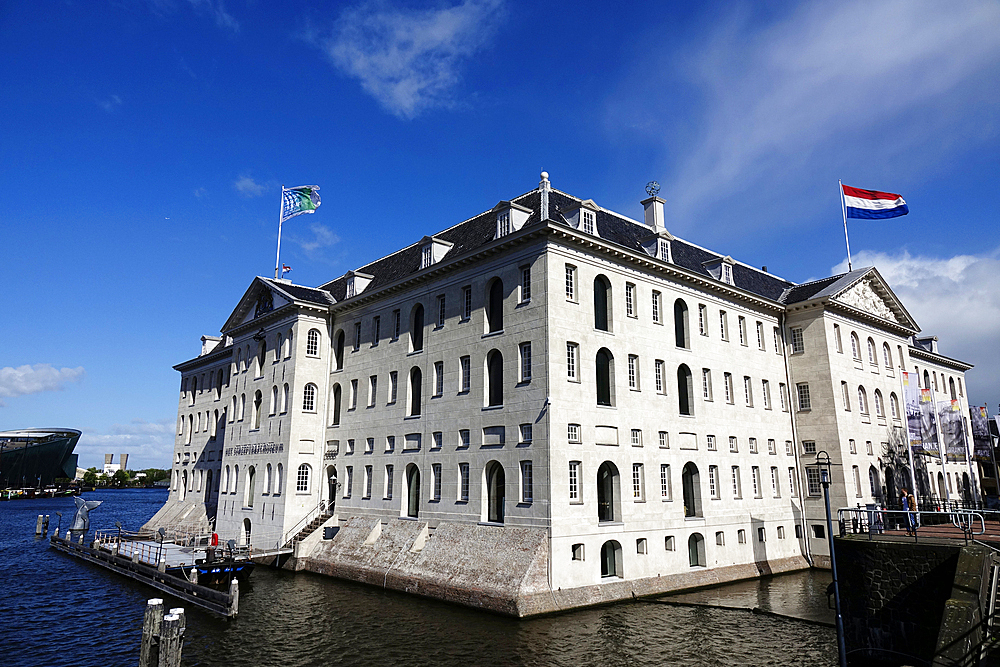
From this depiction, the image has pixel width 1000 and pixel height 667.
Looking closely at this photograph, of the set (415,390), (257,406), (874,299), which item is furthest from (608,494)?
(874,299)

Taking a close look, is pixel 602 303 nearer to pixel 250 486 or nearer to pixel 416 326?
pixel 416 326

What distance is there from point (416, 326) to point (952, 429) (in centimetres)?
4348

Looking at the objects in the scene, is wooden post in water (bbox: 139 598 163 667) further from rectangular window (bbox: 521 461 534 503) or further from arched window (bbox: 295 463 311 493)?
arched window (bbox: 295 463 311 493)

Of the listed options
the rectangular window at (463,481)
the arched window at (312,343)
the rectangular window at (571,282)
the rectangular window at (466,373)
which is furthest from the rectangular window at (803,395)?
the arched window at (312,343)

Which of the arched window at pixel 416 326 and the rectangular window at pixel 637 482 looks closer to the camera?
the rectangular window at pixel 637 482

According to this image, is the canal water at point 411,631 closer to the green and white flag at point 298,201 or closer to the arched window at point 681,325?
the arched window at point 681,325

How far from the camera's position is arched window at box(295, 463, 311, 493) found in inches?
1630

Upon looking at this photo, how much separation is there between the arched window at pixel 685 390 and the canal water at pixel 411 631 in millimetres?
9431

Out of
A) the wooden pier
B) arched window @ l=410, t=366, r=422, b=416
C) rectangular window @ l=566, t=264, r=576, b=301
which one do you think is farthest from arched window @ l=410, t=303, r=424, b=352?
the wooden pier

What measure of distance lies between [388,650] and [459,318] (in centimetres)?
1743

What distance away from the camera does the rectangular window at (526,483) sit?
93.2 ft

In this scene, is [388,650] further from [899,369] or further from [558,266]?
[899,369]

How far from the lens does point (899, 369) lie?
160 feet

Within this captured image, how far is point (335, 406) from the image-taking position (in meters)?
43.8
